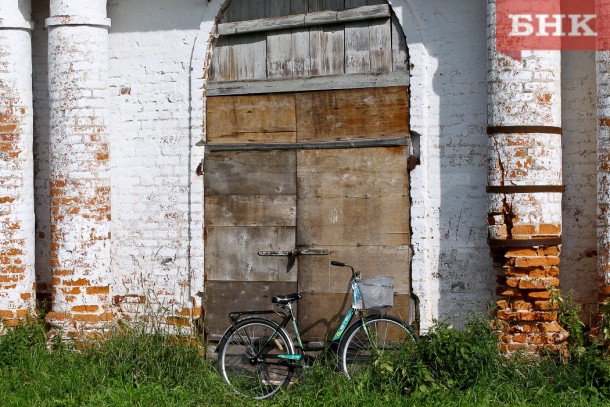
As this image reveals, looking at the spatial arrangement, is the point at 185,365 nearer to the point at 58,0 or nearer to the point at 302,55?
the point at 302,55

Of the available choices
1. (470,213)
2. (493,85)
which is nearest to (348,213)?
(470,213)

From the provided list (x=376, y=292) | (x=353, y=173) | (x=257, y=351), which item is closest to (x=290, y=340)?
(x=257, y=351)

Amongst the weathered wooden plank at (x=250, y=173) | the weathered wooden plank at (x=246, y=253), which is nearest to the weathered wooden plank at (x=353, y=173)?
the weathered wooden plank at (x=250, y=173)

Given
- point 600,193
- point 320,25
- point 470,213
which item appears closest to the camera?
point 600,193

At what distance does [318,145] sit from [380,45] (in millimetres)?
1060

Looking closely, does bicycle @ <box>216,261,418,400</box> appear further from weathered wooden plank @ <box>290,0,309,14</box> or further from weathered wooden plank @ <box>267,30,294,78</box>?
weathered wooden plank @ <box>290,0,309,14</box>

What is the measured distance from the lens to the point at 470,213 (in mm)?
7703

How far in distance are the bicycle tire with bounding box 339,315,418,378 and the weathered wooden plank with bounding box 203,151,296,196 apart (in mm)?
1476

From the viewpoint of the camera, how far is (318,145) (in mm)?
8172

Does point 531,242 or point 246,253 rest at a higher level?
point 531,242

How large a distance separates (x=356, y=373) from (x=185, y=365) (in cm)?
147

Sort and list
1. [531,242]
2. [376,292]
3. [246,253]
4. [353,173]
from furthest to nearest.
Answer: [246,253]
[353,173]
[376,292]
[531,242]

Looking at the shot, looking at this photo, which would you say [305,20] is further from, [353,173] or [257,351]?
[257,351]

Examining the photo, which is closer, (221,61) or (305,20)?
(305,20)
